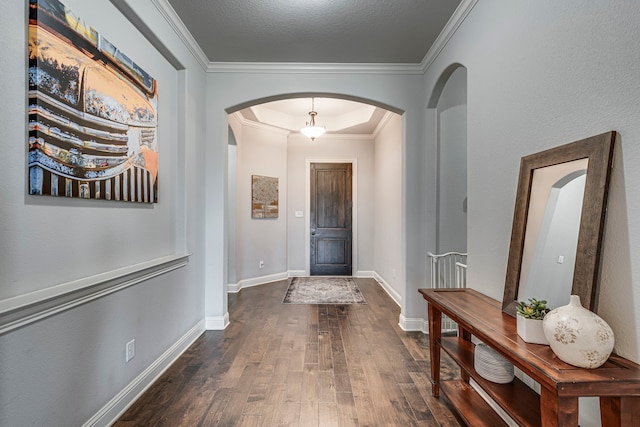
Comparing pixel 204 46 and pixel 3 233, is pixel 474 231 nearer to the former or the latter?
pixel 3 233

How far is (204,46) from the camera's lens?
302 centimetres

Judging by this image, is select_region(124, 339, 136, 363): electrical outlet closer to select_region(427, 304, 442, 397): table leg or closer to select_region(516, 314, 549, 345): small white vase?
select_region(427, 304, 442, 397): table leg

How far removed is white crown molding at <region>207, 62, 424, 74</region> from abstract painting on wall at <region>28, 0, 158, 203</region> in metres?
1.28

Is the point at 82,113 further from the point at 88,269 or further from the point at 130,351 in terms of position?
the point at 130,351

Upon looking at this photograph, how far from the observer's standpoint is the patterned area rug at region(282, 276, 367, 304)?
4.43 m

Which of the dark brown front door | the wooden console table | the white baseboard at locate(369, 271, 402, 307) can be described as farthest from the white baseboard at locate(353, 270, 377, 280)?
the wooden console table

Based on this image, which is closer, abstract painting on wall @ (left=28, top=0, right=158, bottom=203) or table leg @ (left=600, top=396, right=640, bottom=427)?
table leg @ (left=600, top=396, right=640, bottom=427)

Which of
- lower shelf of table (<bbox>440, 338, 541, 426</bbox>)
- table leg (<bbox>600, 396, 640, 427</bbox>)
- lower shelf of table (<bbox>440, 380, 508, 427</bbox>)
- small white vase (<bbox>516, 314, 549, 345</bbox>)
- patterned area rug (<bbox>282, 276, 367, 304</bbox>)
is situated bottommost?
patterned area rug (<bbox>282, 276, 367, 304</bbox>)

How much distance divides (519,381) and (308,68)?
3171 mm

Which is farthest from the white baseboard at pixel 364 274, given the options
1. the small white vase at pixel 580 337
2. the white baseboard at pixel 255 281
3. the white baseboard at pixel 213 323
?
Answer: the small white vase at pixel 580 337

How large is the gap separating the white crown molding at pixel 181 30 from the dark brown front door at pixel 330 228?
3285mm

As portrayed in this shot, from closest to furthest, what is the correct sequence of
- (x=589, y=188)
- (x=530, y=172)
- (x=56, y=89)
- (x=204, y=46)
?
1. (x=589, y=188)
2. (x=56, y=89)
3. (x=530, y=172)
4. (x=204, y=46)

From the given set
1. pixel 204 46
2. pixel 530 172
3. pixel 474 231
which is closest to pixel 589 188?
pixel 530 172

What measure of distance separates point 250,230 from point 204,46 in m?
2.99
